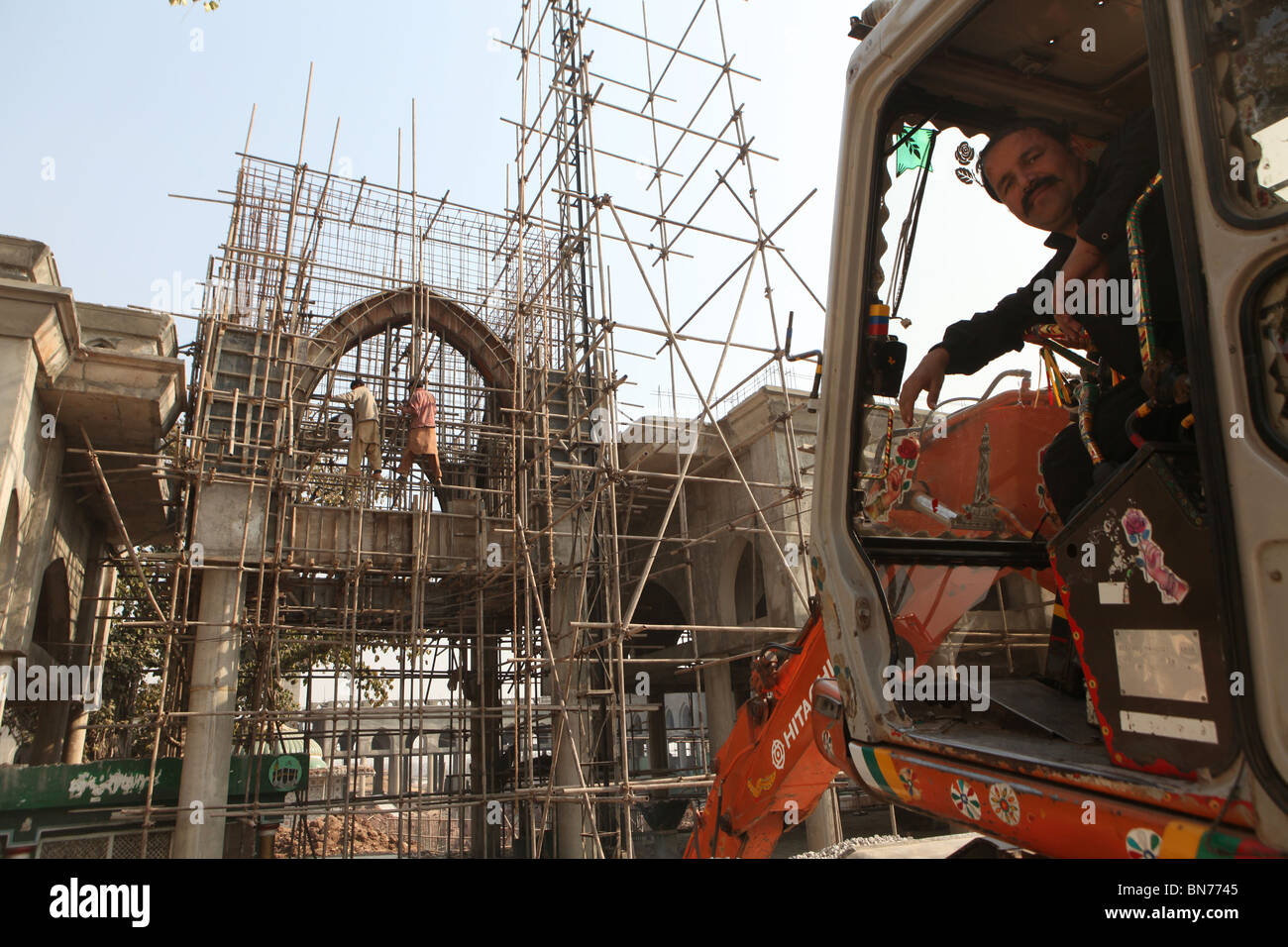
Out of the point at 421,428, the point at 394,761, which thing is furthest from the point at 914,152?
the point at 394,761

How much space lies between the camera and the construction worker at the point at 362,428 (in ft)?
37.3

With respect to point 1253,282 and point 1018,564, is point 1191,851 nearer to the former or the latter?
point 1253,282

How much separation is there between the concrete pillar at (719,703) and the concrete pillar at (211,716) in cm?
739

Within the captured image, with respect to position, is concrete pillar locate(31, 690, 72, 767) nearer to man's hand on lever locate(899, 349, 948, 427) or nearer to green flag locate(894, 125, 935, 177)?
man's hand on lever locate(899, 349, 948, 427)

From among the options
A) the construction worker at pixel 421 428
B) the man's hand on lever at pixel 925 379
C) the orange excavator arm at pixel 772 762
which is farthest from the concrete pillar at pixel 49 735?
the man's hand on lever at pixel 925 379

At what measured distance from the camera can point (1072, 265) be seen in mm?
2164

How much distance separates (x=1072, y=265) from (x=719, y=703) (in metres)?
12.7

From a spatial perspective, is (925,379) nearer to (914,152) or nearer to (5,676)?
(914,152)

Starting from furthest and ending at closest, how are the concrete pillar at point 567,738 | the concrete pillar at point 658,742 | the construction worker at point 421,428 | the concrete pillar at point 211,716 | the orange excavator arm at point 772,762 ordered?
the concrete pillar at point 658,742 < the construction worker at point 421,428 < the concrete pillar at point 567,738 < the concrete pillar at point 211,716 < the orange excavator arm at point 772,762

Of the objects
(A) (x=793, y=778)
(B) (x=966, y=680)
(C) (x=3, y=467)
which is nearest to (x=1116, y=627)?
(B) (x=966, y=680)

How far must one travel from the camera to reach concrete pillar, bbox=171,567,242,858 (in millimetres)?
10234

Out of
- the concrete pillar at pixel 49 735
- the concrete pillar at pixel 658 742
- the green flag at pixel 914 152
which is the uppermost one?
the green flag at pixel 914 152

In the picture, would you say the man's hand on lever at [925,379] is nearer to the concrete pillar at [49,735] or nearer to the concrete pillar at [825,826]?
the concrete pillar at [825,826]

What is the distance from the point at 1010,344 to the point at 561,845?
448 inches
